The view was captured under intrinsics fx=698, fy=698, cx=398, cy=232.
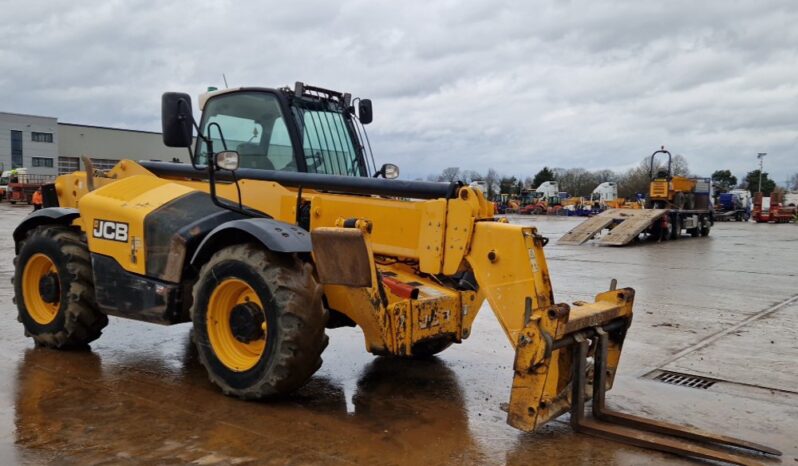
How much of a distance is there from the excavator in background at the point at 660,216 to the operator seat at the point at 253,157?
17562 millimetres

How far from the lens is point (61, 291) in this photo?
6.16 meters

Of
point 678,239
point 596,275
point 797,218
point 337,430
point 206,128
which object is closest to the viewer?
point 337,430

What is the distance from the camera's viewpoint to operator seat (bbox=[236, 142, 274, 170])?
6051 millimetres

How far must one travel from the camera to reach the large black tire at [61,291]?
612cm

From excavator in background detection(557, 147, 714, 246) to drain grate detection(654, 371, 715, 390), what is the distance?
643 inches

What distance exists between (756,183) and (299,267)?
90223 millimetres

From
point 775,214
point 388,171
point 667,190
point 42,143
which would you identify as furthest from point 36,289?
point 42,143

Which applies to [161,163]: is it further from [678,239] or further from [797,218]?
[797,218]

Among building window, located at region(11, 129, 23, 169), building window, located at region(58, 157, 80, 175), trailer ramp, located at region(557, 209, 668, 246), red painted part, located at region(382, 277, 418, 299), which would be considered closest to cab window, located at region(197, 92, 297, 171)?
red painted part, located at region(382, 277, 418, 299)

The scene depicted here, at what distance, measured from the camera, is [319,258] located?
4.64m

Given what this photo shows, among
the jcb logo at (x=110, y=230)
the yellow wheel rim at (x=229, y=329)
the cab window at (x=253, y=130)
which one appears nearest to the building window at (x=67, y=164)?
the cab window at (x=253, y=130)

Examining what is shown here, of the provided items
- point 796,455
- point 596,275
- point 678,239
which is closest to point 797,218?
point 678,239

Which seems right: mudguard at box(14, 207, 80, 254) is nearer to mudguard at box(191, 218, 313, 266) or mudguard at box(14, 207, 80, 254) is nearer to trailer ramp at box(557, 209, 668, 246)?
mudguard at box(191, 218, 313, 266)

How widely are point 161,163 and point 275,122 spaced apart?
57.0 inches
